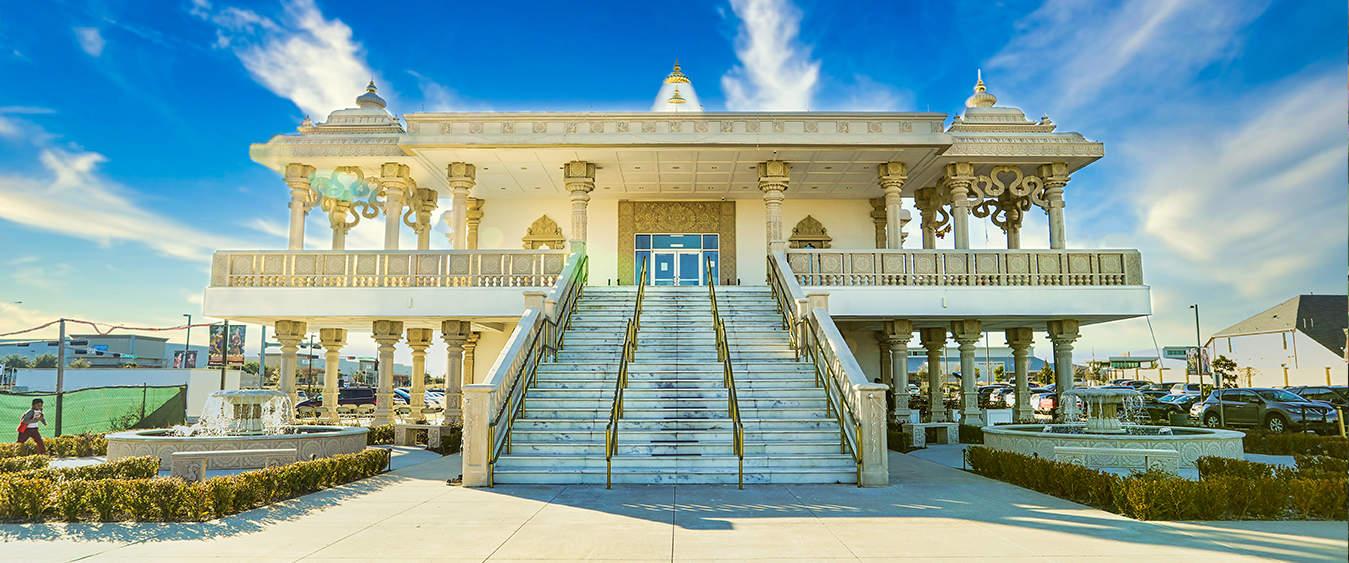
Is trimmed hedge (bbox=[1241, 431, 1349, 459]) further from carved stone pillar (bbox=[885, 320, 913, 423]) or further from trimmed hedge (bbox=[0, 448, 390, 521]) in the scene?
trimmed hedge (bbox=[0, 448, 390, 521])

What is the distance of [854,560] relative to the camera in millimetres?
7125

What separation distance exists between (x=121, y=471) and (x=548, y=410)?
241 inches

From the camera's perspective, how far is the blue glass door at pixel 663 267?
26812 mm

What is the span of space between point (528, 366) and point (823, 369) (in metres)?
5.36

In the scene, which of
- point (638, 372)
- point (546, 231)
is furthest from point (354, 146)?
point (638, 372)

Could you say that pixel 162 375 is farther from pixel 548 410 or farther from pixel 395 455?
pixel 548 410

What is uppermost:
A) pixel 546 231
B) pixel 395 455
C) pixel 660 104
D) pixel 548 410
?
pixel 660 104

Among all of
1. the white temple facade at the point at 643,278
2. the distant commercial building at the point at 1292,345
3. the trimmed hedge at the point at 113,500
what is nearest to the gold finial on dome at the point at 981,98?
the white temple facade at the point at 643,278

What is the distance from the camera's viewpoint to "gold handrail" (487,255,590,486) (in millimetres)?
12297

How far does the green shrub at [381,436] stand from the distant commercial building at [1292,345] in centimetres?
4387

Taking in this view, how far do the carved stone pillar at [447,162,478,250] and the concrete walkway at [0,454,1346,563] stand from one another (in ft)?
35.8

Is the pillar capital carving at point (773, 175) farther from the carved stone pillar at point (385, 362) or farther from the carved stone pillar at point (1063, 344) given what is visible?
the carved stone pillar at point (385, 362)

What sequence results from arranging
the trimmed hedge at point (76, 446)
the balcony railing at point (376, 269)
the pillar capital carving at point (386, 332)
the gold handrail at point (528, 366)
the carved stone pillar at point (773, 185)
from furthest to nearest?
1. the carved stone pillar at point (773, 185)
2. the pillar capital carving at point (386, 332)
3. the balcony railing at point (376, 269)
4. the trimmed hedge at point (76, 446)
5. the gold handrail at point (528, 366)

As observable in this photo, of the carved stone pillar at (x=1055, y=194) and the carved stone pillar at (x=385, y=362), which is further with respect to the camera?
the carved stone pillar at (x=1055, y=194)
